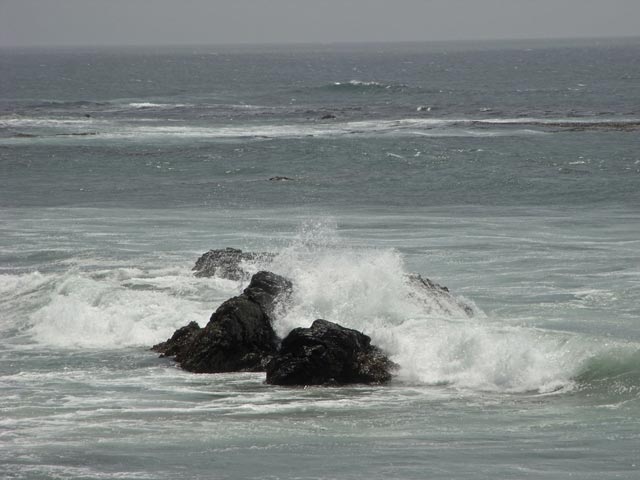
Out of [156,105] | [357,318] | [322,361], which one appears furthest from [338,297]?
[156,105]

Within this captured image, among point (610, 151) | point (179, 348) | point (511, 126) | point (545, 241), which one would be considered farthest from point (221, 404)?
point (511, 126)

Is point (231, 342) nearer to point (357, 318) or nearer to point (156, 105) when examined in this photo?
point (357, 318)

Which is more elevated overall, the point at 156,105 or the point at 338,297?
the point at 156,105

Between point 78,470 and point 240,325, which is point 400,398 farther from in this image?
point 78,470

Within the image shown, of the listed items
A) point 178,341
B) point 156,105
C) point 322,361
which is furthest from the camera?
point 156,105

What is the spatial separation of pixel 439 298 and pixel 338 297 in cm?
177

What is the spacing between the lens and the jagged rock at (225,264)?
23.6 m

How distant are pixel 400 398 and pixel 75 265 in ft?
39.0

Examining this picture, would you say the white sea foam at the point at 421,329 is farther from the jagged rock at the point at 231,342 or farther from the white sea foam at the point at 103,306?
the white sea foam at the point at 103,306

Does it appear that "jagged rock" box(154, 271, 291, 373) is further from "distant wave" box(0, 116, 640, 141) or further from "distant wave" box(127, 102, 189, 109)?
"distant wave" box(127, 102, 189, 109)

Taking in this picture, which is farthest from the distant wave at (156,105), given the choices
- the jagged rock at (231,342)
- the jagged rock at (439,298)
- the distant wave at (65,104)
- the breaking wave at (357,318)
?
the jagged rock at (231,342)

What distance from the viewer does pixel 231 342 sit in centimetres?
1788

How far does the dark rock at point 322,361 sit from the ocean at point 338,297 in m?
0.31

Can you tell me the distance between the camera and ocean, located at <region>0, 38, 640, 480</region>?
45.5ft
